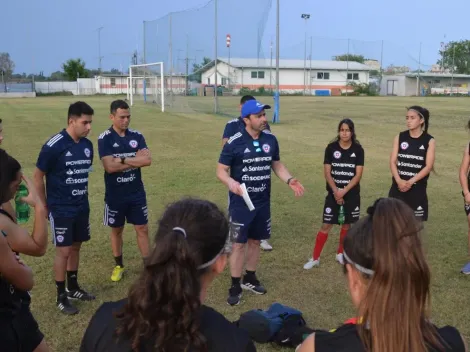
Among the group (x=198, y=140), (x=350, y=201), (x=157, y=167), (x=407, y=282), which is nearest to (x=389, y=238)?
(x=407, y=282)

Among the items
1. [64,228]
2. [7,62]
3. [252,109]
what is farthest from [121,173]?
[7,62]

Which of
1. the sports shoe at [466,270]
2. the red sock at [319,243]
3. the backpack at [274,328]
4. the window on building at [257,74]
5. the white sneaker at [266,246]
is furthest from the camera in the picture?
the window on building at [257,74]

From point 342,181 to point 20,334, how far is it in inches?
158

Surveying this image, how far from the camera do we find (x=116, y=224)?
17.1ft

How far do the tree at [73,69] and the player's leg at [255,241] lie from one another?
7134 centimetres

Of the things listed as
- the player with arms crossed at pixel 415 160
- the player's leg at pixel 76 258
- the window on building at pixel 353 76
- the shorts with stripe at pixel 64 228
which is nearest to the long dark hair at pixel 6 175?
the shorts with stripe at pixel 64 228

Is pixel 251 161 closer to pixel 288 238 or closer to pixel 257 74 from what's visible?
pixel 288 238

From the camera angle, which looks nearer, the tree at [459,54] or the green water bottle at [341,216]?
the green water bottle at [341,216]

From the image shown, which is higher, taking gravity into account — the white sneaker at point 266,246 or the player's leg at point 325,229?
the player's leg at point 325,229

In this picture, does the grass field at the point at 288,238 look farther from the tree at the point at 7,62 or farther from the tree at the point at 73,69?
the tree at the point at 7,62

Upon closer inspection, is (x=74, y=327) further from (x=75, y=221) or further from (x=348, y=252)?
(x=348, y=252)

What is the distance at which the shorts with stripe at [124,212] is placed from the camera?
5.19 m

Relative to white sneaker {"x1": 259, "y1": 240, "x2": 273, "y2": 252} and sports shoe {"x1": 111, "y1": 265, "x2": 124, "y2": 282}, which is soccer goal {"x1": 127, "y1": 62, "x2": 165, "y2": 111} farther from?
sports shoe {"x1": 111, "y1": 265, "x2": 124, "y2": 282}

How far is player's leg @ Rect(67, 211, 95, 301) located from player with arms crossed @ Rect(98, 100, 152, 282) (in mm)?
436
